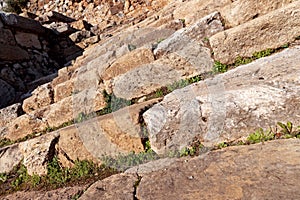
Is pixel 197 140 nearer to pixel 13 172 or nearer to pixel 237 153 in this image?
pixel 237 153

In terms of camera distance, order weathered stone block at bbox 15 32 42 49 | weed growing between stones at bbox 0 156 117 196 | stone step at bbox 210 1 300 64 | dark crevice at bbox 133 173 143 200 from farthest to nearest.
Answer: weathered stone block at bbox 15 32 42 49
stone step at bbox 210 1 300 64
weed growing between stones at bbox 0 156 117 196
dark crevice at bbox 133 173 143 200

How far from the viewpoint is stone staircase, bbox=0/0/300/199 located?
155 cm

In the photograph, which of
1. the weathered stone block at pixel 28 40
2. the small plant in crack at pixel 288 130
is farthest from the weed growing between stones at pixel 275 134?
the weathered stone block at pixel 28 40

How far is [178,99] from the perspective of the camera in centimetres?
191

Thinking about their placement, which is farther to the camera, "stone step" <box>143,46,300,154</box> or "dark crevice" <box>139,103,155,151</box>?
"dark crevice" <box>139,103,155,151</box>

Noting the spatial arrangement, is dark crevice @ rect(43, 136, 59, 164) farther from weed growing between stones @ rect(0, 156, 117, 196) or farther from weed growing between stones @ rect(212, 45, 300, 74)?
weed growing between stones @ rect(212, 45, 300, 74)

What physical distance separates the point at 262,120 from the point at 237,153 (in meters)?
0.28

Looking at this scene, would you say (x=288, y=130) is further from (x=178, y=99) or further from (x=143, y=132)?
(x=143, y=132)

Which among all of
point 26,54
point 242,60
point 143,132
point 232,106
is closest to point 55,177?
point 143,132

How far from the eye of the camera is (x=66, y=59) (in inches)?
203

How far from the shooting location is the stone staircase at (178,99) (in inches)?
61.2

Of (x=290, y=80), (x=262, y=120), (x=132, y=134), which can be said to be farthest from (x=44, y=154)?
(x=290, y=80)

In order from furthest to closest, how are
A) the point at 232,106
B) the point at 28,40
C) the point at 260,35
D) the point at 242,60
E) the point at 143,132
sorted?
the point at 28,40 → the point at 242,60 → the point at 260,35 → the point at 143,132 → the point at 232,106

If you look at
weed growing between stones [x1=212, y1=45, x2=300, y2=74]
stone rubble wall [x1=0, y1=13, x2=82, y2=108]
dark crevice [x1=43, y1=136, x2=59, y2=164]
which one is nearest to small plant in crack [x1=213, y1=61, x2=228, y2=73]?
weed growing between stones [x1=212, y1=45, x2=300, y2=74]
